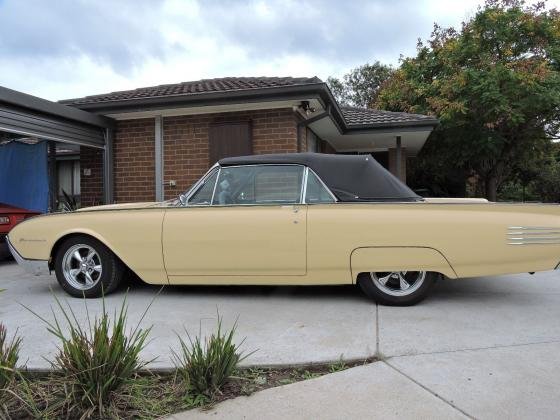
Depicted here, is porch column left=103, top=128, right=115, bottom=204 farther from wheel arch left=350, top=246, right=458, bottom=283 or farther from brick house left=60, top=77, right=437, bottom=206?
wheel arch left=350, top=246, right=458, bottom=283

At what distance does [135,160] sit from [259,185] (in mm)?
5408

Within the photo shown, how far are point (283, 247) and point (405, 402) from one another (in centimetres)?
218

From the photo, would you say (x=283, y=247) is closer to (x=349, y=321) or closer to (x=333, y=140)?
(x=349, y=321)

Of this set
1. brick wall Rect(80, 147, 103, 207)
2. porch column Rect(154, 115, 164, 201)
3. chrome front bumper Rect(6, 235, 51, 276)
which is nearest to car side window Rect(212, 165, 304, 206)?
chrome front bumper Rect(6, 235, 51, 276)

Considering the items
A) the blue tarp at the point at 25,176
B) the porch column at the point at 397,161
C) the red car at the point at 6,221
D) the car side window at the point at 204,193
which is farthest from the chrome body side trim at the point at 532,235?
the porch column at the point at 397,161

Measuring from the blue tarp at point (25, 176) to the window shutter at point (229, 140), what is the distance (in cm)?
302

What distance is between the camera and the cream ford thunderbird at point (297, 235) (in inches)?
178

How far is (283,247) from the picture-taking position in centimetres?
472

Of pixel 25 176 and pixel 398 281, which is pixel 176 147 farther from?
pixel 398 281

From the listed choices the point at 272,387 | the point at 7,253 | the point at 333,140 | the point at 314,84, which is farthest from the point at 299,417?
the point at 333,140

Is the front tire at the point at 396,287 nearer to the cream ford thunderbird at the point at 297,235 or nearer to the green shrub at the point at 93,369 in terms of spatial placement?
the cream ford thunderbird at the point at 297,235

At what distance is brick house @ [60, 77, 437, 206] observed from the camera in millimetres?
8547

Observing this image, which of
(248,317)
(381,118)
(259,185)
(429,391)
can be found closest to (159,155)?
(259,185)

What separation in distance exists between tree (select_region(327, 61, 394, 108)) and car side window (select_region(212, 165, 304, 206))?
28.2 metres
